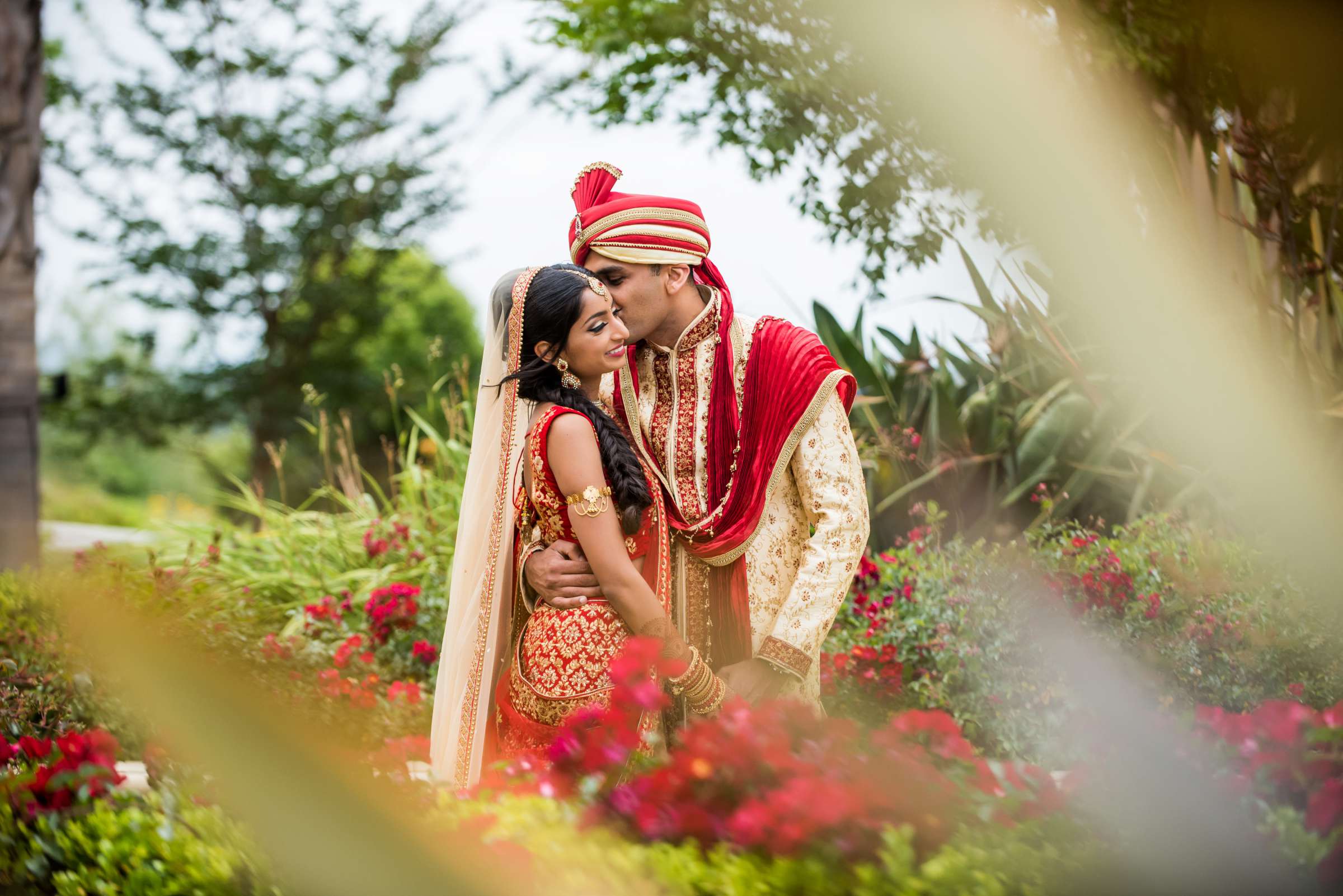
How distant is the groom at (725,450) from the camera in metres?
2.52

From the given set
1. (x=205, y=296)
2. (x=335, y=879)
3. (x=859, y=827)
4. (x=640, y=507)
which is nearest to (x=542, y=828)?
(x=335, y=879)

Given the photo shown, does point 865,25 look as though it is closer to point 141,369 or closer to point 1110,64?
point 1110,64

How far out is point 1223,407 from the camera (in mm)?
3832

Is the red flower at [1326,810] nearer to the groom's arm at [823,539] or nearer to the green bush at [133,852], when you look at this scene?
the groom's arm at [823,539]

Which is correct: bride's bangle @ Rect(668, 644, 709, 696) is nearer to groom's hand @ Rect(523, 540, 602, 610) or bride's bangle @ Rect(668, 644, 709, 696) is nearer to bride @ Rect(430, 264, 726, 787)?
bride @ Rect(430, 264, 726, 787)

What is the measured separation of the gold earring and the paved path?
8962mm

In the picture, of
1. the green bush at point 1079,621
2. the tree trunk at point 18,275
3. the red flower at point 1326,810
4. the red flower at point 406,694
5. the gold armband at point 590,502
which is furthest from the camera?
the tree trunk at point 18,275

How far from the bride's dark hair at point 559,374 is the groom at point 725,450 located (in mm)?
171

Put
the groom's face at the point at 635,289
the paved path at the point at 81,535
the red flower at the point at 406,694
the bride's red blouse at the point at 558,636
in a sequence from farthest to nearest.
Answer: the paved path at the point at 81,535
the red flower at the point at 406,694
the groom's face at the point at 635,289
the bride's red blouse at the point at 558,636

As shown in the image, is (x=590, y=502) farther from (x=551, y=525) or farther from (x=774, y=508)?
(x=774, y=508)

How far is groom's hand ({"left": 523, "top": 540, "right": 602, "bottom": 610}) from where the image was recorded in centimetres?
247

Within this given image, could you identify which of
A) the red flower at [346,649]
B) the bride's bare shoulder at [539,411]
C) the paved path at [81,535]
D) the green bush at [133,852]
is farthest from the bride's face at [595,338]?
the paved path at [81,535]

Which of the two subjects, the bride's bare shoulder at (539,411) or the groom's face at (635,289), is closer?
the bride's bare shoulder at (539,411)

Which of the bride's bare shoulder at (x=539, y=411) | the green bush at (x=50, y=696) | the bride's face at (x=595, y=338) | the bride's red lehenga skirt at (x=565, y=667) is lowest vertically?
the green bush at (x=50, y=696)
